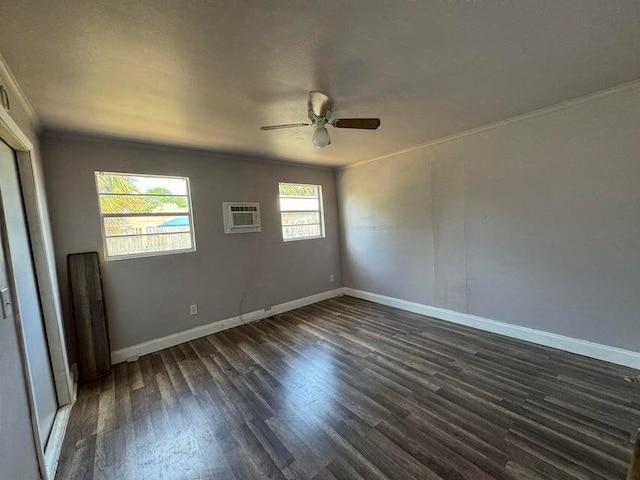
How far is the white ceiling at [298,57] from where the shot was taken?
4.05ft

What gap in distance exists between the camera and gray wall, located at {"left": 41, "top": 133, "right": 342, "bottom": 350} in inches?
106

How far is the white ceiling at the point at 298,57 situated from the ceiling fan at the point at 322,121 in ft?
0.28

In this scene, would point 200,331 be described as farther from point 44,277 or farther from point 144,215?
point 44,277

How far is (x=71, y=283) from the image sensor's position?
2604 millimetres

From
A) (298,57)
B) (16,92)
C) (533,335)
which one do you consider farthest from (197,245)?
(533,335)

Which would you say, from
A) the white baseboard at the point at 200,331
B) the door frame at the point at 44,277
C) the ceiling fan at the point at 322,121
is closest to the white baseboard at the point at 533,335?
Answer: the white baseboard at the point at 200,331

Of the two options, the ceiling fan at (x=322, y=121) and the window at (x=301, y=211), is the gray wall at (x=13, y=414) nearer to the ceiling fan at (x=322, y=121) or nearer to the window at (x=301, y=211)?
the ceiling fan at (x=322, y=121)

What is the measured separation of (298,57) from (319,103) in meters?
0.54

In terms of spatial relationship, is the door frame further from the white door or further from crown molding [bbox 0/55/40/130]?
crown molding [bbox 0/55/40/130]

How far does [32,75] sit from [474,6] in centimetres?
251

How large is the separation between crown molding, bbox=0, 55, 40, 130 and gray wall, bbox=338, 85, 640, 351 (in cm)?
383

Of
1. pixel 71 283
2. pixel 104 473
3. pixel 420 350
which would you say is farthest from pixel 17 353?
pixel 420 350

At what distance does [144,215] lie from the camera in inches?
122

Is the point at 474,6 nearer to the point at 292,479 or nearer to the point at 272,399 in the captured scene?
the point at 292,479
